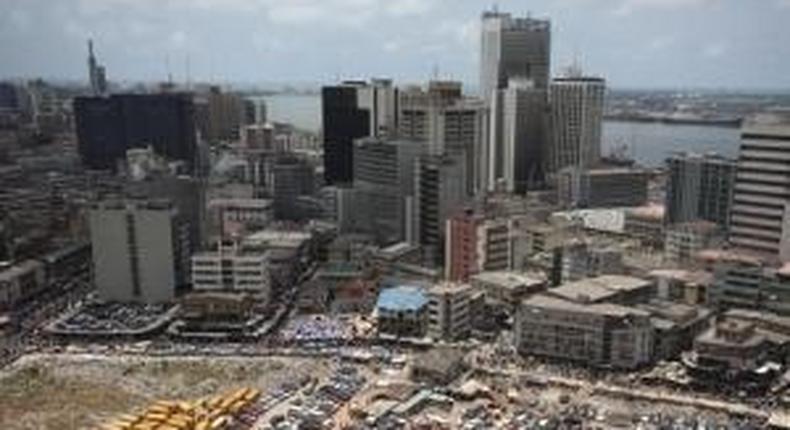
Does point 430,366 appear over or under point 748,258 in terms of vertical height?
under

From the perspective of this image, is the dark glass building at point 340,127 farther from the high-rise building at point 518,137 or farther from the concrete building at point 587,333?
the concrete building at point 587,333

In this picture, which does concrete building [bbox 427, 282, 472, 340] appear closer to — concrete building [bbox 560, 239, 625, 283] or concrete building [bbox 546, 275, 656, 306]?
concrete building [bbox 546, 275, 656, 306]

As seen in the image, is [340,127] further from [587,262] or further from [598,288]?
[598,288]

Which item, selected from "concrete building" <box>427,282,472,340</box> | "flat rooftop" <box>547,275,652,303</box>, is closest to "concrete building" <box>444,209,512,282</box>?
"flat rooftop" <box>547,275,652,303</box>

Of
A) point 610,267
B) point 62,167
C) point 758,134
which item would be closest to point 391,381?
point 610,267

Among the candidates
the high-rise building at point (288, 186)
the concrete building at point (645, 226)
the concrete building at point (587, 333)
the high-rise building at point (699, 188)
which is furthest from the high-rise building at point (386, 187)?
the high-rise building at point (699, 188)

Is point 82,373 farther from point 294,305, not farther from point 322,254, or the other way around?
point 322,254

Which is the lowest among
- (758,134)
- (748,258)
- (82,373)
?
(82,373)
